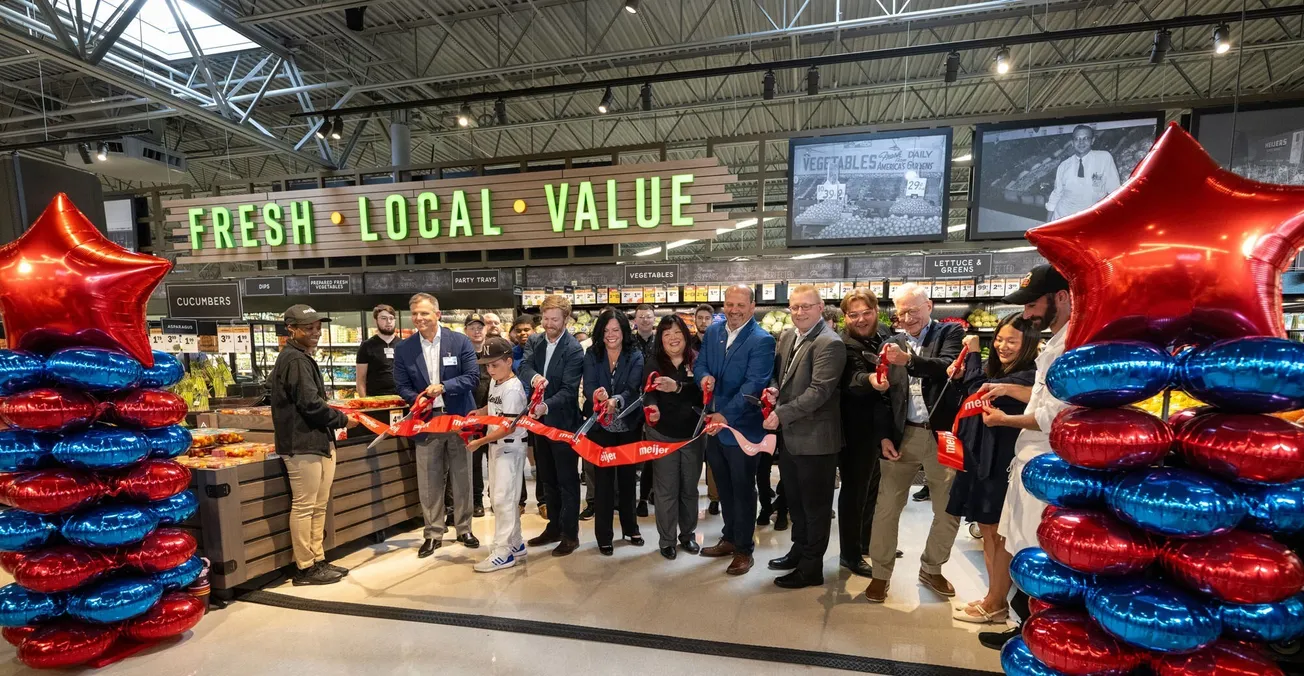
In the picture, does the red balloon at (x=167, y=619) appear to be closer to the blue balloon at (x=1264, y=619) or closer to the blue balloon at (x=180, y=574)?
the blue balloon at (x=180, y=574)

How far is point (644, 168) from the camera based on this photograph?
17.3ft

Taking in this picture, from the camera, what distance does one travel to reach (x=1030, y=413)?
7.36 feet

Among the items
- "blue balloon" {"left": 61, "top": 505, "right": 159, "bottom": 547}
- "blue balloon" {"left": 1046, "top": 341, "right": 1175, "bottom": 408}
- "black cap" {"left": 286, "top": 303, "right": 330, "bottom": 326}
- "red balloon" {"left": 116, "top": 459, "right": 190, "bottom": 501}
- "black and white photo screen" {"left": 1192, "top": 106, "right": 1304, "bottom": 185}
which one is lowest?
"blue balloon" {"left": 61, "top": 505, "right": 159, "bottom": 547}

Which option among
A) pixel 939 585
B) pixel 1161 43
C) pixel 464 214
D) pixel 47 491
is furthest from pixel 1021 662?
pixel 1161 43

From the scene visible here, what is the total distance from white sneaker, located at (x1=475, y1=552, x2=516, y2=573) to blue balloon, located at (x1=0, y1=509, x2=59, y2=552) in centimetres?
204

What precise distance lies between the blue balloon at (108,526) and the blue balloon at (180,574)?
0.82 ft

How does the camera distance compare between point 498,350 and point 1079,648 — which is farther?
point 498,350

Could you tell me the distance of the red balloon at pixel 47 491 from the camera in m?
2.32

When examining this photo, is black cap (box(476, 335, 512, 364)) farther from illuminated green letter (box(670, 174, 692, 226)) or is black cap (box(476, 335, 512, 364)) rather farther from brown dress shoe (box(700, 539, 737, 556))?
illuminated green letter (box(670, 174, 692, 226))

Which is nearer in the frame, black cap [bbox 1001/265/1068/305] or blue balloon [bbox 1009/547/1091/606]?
blue balloon [bbox 1009/547/1091/606]

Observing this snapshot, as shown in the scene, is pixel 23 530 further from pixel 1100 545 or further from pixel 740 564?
pixel 1100 545

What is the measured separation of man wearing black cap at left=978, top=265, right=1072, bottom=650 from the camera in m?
2.28

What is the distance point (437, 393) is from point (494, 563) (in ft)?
4.11

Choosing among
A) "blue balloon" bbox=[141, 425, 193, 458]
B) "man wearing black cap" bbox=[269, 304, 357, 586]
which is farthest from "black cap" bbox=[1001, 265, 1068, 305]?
"blue balloon" bbox=[141, 425, 193, 458]
